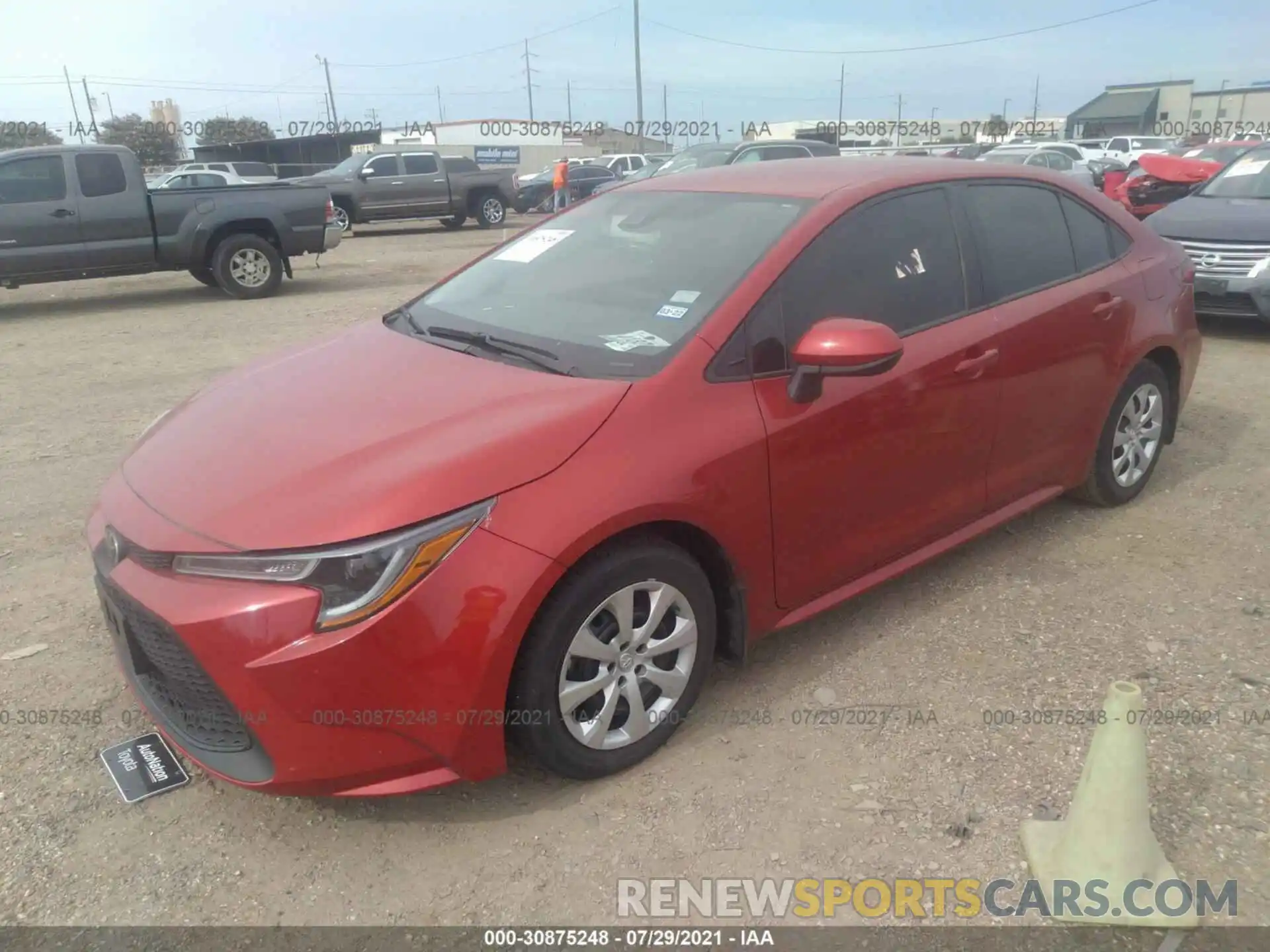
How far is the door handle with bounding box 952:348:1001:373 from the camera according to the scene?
3415 millimetres

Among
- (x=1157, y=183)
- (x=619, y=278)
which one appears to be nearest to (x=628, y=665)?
(x=619, y=278)

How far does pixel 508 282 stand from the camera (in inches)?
141

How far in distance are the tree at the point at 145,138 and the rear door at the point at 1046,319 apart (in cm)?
4726

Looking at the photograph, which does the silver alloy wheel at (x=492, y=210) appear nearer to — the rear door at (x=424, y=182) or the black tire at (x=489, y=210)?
the black tire at (x=489, y=210)

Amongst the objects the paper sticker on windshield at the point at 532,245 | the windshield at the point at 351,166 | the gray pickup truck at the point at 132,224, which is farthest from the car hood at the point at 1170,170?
the windshield at the point at 351,166

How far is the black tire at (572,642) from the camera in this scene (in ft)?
8.14

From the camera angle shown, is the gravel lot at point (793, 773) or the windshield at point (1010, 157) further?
the windshield at point (1010, 157)

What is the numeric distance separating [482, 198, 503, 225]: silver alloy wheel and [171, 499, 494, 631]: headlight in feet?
66.2

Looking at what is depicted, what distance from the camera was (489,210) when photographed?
848 inches

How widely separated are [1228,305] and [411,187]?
16371mm

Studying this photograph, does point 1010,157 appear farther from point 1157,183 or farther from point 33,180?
point 33,180

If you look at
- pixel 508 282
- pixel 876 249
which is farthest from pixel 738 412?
pixel 508 282

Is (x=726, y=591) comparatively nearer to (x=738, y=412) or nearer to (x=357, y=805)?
(x=738, y=412)

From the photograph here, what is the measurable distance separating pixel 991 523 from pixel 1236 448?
260 centimetres
